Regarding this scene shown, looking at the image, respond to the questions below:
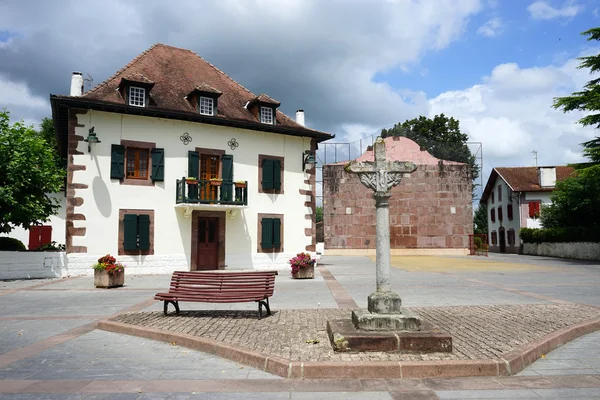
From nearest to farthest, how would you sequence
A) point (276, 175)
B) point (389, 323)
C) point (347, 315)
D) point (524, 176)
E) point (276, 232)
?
point (389, 323)
point (347, 315)
point (276, 232)
point (276, 175)
point (524, 176)

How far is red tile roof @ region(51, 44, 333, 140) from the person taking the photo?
18.5m

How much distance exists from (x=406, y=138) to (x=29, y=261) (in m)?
25.8

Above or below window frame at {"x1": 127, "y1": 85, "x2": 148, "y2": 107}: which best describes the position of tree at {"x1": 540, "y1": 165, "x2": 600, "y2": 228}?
below

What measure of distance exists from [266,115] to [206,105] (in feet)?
9.53

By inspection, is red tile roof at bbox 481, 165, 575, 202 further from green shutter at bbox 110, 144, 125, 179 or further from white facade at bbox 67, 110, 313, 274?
green shutter at bbox 110, 144, 125, 179

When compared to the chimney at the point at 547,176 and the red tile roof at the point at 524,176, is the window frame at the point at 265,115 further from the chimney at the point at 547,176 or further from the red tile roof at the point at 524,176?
the chimney at the point at 547,176

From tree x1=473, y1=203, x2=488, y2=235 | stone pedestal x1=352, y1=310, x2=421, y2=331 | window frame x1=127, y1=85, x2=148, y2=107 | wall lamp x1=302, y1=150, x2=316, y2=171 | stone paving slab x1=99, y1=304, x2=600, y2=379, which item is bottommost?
stone paving slab x1=99, y1=304, x2=600, y2=379

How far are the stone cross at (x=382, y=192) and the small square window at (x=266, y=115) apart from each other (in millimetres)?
14759

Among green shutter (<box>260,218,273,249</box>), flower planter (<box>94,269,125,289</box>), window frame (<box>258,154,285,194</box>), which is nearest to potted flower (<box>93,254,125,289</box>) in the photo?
flower planter (<box>94,269,125,289</box>)

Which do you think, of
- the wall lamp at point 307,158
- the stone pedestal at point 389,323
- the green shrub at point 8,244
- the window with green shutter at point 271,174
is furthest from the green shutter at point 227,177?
the stone pedestal at point 389,323

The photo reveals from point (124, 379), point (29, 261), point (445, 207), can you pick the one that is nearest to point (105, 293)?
point (29, 261)

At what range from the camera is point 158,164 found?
18641mm

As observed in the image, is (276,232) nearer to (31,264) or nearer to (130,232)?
(130,232)

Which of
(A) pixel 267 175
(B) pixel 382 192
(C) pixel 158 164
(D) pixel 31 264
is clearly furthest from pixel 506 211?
(B) pixel 382 192
